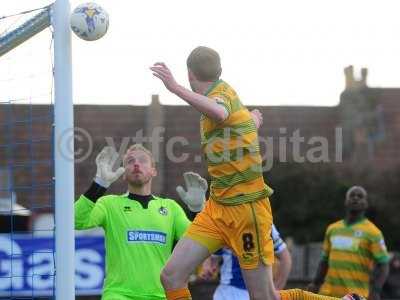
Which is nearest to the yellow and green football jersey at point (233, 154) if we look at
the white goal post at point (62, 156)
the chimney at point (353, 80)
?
the white goal post at point (62, 156)

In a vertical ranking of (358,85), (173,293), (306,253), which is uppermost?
(358,85)

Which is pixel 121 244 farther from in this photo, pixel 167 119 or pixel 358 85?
pixel 358 85

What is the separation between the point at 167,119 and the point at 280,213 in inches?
221

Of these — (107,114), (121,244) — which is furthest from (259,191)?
(107,114)

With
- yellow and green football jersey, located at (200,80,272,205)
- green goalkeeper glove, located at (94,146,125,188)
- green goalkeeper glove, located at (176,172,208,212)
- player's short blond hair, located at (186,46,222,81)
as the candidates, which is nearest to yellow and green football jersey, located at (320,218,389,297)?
green goalkeeper glove, located at (176,172,208,212)

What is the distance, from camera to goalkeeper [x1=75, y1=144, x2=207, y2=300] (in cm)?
713

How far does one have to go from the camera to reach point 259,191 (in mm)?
6414

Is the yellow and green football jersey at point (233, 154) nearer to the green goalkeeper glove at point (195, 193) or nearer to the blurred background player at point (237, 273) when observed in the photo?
the green goalkeeper glove at point (195, 193)

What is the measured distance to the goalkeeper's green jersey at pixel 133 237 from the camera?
7121mm

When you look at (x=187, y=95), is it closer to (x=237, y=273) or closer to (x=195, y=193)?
(x=195, y=193)

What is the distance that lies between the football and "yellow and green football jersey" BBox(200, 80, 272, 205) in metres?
0.86

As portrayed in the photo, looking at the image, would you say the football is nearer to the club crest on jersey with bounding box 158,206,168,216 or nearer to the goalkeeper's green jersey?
the goalkeeper's green jersey

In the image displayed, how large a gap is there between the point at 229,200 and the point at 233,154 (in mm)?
296

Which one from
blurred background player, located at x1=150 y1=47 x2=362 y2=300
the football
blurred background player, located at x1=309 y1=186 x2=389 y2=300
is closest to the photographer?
blurred background player, located at x1=150 y1=47 x2=362 y2=300
